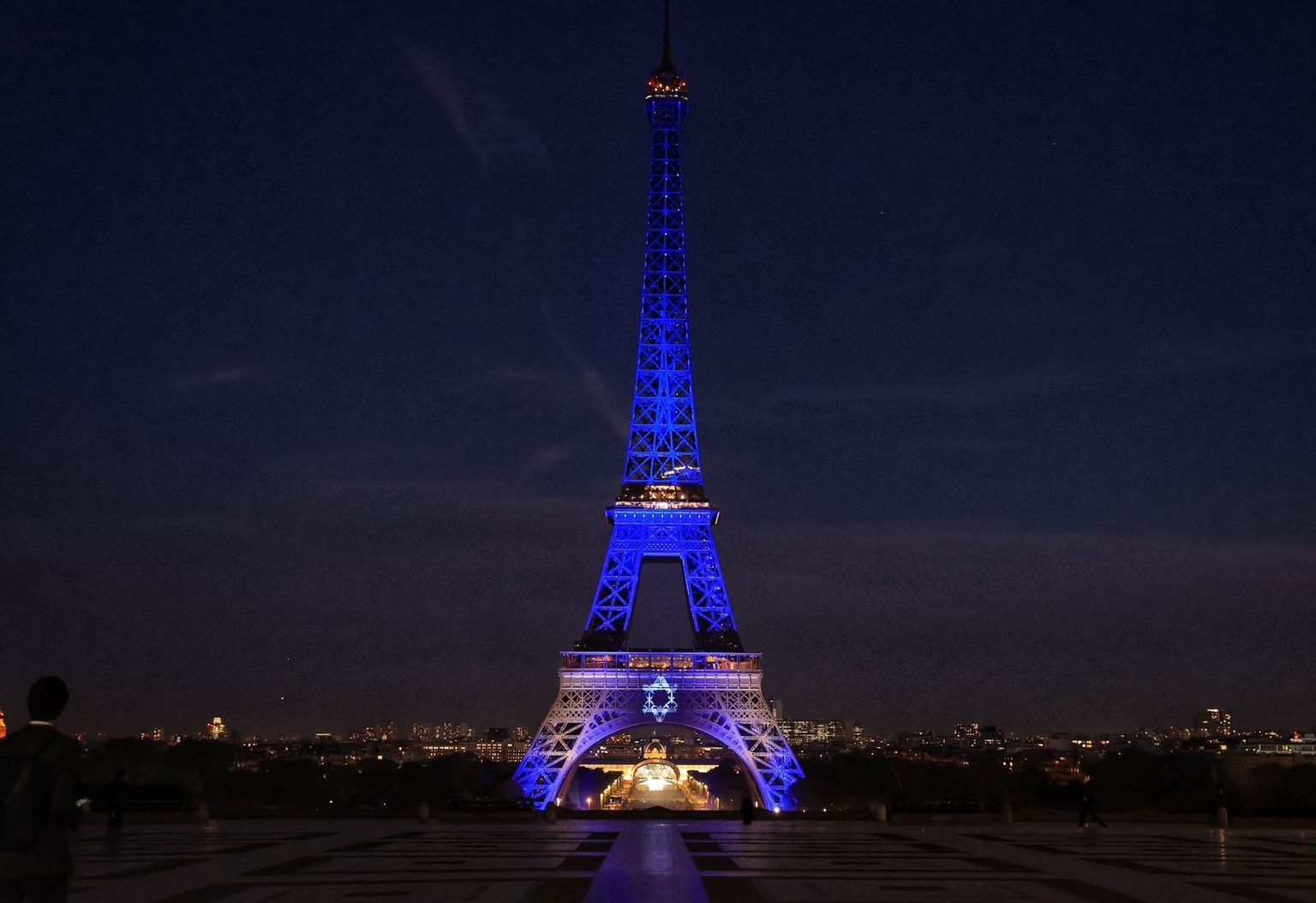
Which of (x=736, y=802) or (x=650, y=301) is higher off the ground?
(x=650, y=301)

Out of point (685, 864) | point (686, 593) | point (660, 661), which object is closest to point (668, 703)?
point (660, 661)

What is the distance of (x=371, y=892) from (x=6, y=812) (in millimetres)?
11729

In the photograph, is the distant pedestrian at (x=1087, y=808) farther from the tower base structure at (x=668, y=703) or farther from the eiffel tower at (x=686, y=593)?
the tower base structure at (x=668, y=703)

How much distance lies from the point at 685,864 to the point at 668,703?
176 ft

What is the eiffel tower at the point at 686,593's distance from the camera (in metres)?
79.1

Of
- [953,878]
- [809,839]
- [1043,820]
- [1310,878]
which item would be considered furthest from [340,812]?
[1310,878]

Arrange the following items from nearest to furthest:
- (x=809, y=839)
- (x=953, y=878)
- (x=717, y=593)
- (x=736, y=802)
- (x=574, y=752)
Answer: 1. (x=953, y=878)
2. (x=809, y=839)
3. (x=574, y=752)
4. (x=717, y=593)
5. (x=736, y=802)

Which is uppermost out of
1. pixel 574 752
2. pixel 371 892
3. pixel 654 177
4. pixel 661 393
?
pixel 654 177

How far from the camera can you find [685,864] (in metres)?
27.0

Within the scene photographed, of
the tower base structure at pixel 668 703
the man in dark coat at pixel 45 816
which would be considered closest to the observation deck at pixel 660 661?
the tower base structure at pixel 668 703

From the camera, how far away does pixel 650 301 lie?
3551 inches

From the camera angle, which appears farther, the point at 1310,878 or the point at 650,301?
the point at 650,301

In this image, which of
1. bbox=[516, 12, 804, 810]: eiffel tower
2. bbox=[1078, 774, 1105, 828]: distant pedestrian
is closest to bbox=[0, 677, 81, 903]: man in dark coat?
bbox=[1078, 774, 1105, 828]: distant pedestrian

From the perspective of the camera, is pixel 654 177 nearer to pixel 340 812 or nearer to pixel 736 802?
pixel 340 812
